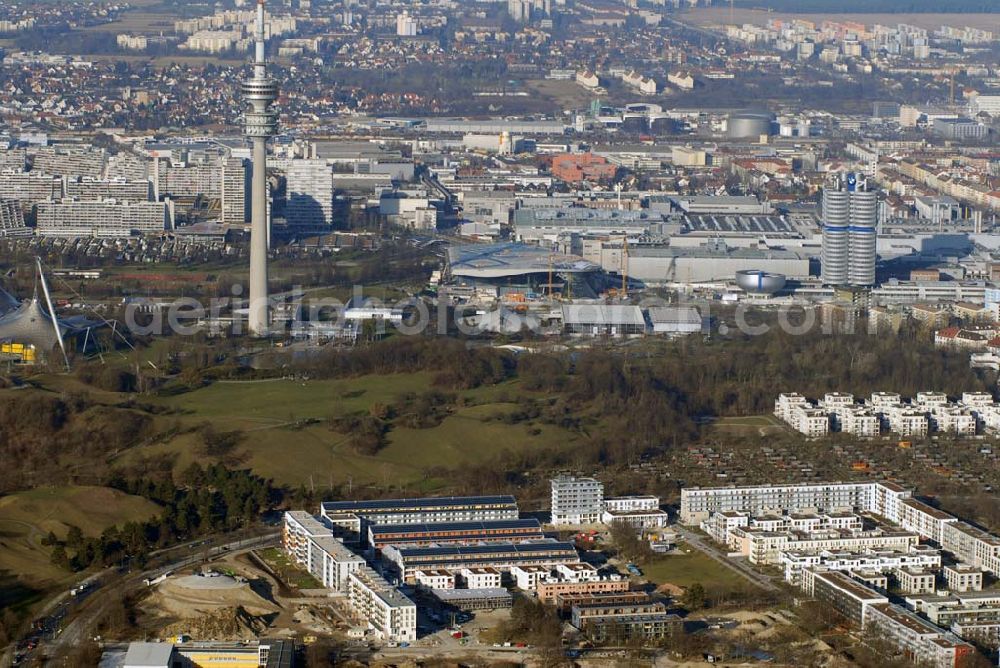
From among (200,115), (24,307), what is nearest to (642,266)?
(24,307)

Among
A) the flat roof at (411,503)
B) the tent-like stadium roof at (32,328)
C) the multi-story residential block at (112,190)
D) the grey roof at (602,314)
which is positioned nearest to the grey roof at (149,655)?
the flat roof at (411,503)

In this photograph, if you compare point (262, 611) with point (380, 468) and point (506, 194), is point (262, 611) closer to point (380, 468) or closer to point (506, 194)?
point (380, 468)

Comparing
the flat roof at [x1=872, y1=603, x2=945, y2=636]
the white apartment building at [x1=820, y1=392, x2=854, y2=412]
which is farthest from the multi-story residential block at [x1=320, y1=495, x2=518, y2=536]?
the white apartment building at [x1=820, y1=392, x2=854, y2=412]

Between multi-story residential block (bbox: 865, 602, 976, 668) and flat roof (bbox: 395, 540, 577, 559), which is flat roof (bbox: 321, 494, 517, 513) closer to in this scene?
flat roof (bbox: 395, 540, 577, 559)

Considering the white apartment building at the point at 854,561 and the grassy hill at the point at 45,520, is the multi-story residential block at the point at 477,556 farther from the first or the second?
the grassy hill at the point at 45,520

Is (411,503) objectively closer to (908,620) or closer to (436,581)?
(436,581)

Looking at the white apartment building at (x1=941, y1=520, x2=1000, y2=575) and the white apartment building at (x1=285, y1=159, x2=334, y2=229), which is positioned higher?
the white apartment building at (x1=285, y1=159, x2=334, y2=229)
